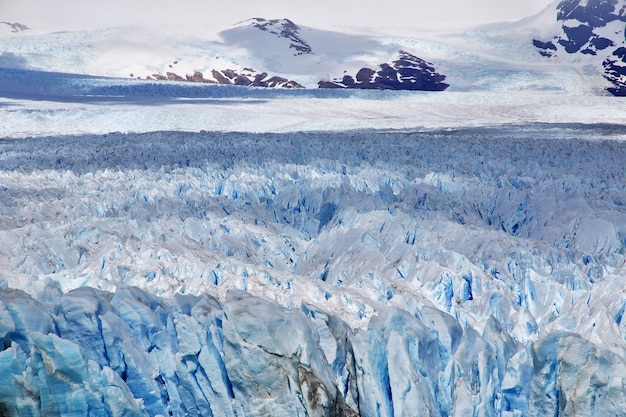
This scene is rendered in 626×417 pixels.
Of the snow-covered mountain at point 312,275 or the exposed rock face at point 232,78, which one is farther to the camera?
the exposed rock face at point 232,78

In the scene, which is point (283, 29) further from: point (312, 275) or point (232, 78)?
point (312, 275)

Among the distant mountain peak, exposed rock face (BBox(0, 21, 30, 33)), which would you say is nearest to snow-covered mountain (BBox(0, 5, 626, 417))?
the distant mountain peak

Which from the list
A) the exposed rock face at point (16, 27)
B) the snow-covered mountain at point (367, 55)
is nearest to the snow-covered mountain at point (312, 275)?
the snow-covered mountain at point (367, 55)

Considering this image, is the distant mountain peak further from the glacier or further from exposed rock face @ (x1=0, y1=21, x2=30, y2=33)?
the glacier

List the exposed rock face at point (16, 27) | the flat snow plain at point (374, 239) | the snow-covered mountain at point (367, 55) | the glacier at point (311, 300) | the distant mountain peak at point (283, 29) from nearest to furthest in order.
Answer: the glacier at point (311, 300), the flat snow plain at point (374, 239), the snow-covered mountain at point (367, 55), the exposed rock face at point (16, 27), the distant mountain peak at point (283, 29)

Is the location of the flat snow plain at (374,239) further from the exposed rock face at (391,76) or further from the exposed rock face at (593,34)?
the exposed rock face at (593,34)
